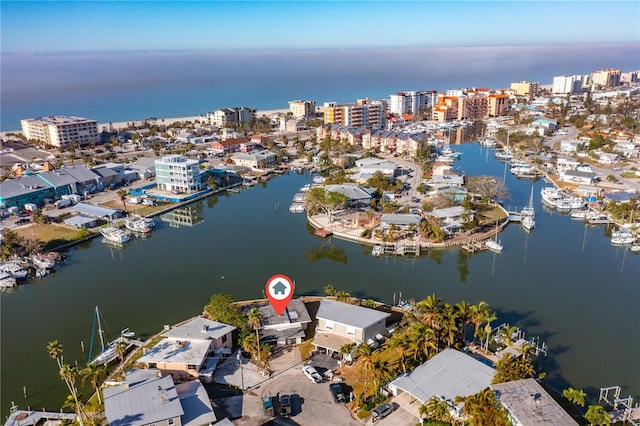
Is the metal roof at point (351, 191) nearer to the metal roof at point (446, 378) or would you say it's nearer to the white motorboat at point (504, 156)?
the metal roof at point (446, 378)

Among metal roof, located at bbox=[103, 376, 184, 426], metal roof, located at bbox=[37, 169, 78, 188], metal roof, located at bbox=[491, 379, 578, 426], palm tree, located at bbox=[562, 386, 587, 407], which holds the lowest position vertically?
palm tree, located at bbox=[562, 386, 587, 407]

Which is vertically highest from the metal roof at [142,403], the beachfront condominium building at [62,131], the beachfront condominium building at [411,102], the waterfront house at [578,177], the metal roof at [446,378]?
the beachfront condominium building at [411,102]

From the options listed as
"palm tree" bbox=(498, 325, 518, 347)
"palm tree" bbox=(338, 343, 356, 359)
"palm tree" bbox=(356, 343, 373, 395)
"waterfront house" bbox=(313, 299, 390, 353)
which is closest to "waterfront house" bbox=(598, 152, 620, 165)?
"palm tree" bbox=(498, 325, 518, 347)

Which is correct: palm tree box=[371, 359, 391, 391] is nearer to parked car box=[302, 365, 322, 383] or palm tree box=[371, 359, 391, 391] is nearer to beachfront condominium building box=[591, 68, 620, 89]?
parked car box=[302, 365, 322, 383]

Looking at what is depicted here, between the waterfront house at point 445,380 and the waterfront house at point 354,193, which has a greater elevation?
the waterfront house at point 354,193

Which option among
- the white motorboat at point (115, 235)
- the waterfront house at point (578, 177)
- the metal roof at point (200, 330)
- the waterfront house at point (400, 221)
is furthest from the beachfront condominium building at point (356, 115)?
the metal roof at point (200, 330)

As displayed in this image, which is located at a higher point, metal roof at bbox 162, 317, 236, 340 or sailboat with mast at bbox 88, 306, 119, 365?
metal roof at bbox 162, 317, 236, 340

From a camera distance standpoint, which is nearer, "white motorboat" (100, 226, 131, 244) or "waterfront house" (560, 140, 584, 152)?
"white motorboat" (100, 226, 131, 244)

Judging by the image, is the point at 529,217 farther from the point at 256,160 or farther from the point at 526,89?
the point at 526,89
